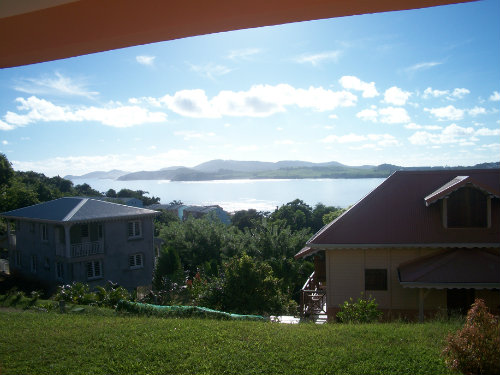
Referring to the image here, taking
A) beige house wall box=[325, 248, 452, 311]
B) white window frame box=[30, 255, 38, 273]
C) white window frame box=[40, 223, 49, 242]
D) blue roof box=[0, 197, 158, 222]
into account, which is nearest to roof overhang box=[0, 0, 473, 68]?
beige house wall box=[325, 248, 452, 311]

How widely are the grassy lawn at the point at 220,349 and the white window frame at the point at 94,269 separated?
59.8 ft

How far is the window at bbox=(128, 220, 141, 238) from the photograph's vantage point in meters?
26.2

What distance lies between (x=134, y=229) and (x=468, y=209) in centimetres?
1996

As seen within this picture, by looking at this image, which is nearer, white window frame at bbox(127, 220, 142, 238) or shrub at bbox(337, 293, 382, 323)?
shrub at bbox(337, 293, 382, 323)

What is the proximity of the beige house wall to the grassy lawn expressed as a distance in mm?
6399

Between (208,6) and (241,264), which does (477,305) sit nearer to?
(208,6)

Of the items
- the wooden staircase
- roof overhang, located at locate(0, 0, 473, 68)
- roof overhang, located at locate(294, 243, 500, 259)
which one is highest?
roof overhang, located at locate(0, 0, 473, 68)

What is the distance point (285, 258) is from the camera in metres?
23.7

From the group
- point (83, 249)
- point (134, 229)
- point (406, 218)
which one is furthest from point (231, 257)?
point (406, 218)

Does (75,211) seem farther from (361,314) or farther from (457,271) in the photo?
(457,271)

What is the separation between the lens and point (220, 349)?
5.14m

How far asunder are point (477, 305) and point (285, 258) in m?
19.6

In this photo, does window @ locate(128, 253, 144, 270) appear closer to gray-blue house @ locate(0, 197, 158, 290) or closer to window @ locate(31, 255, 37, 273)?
gray-blue house @ locate(0, 197, 158, 290)

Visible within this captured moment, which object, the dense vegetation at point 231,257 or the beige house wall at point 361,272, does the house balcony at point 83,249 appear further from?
the beige house wall at point 361,272
